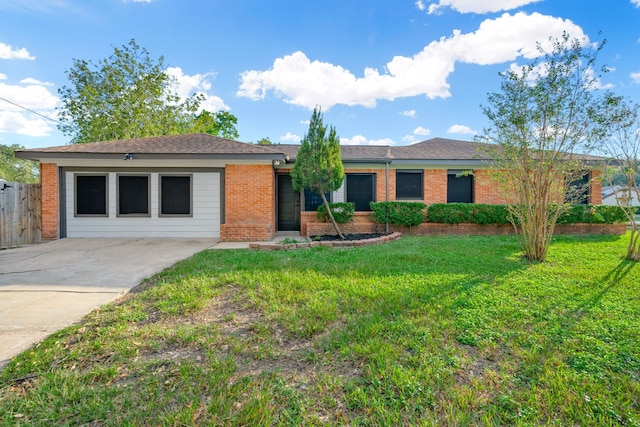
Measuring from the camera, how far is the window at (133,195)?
386 inches

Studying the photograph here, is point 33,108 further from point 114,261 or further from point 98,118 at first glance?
point 114,261

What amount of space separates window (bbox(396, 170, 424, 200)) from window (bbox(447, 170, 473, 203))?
1169mm

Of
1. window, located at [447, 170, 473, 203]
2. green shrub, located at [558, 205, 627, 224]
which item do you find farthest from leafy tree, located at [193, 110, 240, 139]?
green shrub, located at [558, 205, 627, 224]

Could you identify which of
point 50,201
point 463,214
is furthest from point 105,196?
point 463,214

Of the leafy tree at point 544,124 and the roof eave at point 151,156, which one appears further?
the roof eave at point 151,156

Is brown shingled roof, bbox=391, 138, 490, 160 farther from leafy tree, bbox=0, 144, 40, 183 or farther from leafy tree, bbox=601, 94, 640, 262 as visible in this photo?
leafy tree, bbox=0, 144, 40, 183

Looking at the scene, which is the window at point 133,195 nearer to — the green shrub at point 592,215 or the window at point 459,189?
the window at point 459,189

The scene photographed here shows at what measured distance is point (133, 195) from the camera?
9.85m

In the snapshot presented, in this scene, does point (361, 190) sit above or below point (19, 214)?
above

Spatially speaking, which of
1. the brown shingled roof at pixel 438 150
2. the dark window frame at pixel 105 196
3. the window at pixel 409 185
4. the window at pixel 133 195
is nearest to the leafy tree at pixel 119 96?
the dark window frame at pixel 105 196

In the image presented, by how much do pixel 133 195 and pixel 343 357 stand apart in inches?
392

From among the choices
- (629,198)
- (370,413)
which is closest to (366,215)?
(629,198)

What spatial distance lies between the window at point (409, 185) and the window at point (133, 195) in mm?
9124

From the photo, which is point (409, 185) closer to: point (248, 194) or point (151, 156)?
point (248, 194)
